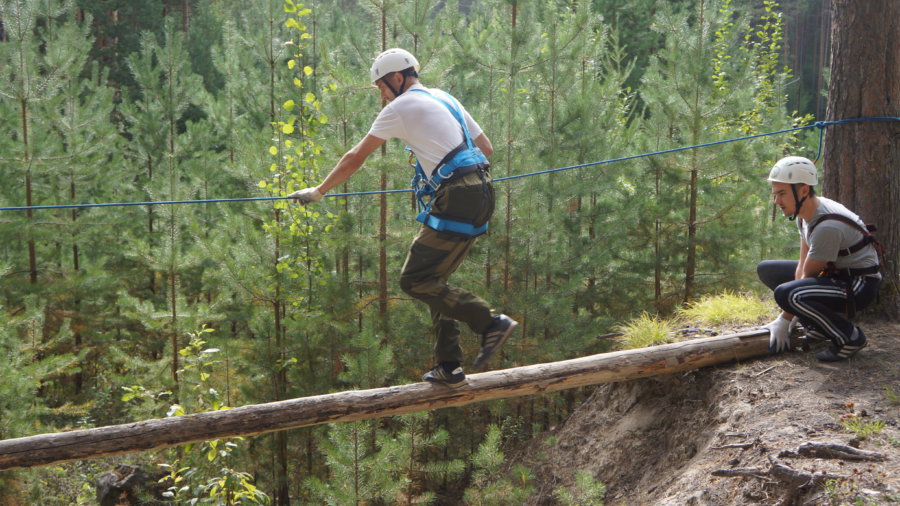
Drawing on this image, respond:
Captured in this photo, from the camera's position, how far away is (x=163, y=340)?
12742 millimetres

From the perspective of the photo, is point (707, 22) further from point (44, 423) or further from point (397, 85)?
point (44, 423)

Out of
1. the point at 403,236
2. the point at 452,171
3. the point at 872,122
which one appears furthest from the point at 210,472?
the point at 872,122

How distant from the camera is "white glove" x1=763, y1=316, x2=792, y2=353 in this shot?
16.7 ft

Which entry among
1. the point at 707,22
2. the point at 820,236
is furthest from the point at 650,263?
the point at 820,236

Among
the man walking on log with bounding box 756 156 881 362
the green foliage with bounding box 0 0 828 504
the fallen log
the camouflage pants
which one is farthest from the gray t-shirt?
the green foliage with bounding box 0 0 828 504

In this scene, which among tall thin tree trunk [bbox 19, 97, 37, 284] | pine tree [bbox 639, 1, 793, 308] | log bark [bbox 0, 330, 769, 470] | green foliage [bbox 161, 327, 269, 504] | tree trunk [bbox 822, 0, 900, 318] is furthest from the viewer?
tall thin tree trunk [bbox 19, 97, 37, 284]

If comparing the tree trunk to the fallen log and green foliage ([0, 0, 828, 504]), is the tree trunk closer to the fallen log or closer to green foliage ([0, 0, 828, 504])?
the fallen log

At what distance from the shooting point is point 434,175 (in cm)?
423

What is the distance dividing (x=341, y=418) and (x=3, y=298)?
334 inches

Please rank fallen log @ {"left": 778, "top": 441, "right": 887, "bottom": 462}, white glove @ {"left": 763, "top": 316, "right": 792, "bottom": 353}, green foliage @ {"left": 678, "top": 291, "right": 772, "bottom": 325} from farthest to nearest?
green foliage @ {"left": 678, "top": 291, "right": 772, "bottom": 325}
white glove @ {"left": 763, "top": 316, "right": 792, "bottom": 353}
fallen log @ {"left": 778, "top": 441, "right": 887, "bottom": 462}

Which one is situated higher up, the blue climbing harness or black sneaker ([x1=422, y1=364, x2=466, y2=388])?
the blue climbing harness

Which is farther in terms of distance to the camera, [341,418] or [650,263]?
[650,263]

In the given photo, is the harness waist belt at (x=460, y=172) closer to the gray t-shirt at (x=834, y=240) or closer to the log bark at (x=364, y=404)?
the log bark at (x=364, y=404)

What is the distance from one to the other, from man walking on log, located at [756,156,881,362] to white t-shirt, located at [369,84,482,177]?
207 centimetres
